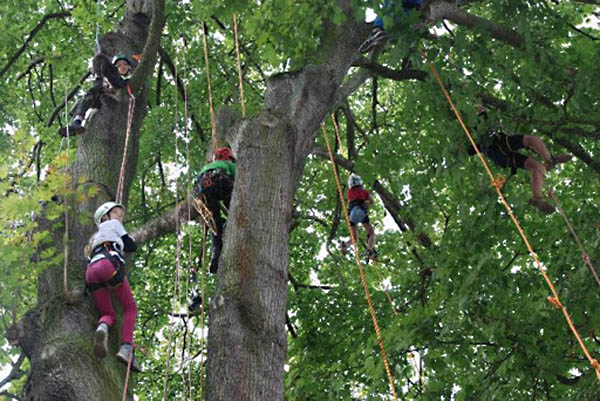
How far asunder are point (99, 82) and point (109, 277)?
99.1 inches

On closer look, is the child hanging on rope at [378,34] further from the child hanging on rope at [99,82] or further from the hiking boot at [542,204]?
the child hanging on rope at [99,82]

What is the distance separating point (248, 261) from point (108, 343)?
1.33 metres

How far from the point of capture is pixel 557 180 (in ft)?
32.3

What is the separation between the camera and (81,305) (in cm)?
502

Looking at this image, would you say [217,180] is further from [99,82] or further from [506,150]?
[506,150]

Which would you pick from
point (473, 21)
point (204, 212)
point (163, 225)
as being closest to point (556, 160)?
point (473, 21)


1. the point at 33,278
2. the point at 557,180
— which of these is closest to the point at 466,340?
the point at 33,278

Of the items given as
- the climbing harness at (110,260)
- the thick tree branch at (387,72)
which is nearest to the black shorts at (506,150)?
the thick tree branch at (387,72)

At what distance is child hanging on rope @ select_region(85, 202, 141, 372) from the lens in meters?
4.88

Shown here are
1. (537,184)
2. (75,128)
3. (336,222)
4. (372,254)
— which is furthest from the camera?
(372,254)

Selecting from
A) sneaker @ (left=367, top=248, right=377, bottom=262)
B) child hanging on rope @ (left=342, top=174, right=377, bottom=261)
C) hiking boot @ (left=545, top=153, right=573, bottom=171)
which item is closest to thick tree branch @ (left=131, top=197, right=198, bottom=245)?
hiking boot @ (left=545, top=153, right=573, bottom=171)

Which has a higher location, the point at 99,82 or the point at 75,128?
the point at 99,82

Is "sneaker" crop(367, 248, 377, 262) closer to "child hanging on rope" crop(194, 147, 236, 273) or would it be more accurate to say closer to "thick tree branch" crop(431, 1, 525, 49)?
"child hanging on rope" crop(194, 147, 236, 273)

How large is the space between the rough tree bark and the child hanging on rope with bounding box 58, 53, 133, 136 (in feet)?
0.29
